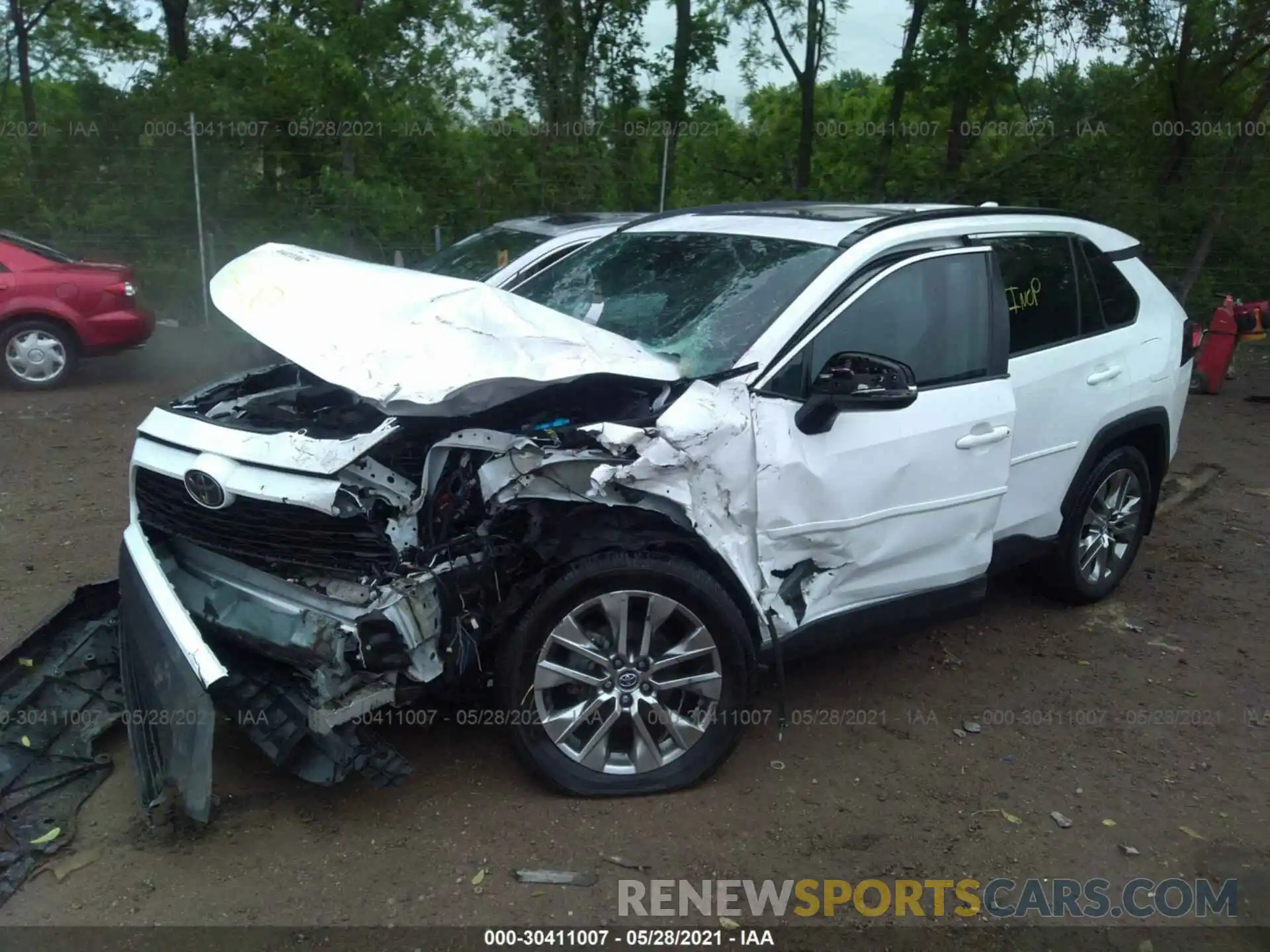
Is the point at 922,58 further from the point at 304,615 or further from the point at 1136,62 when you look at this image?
the point at 304,615

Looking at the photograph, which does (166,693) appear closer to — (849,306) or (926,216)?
(849,306)

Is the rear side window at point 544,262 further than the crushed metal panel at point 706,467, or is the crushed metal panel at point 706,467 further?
the rear side window at point 544,262

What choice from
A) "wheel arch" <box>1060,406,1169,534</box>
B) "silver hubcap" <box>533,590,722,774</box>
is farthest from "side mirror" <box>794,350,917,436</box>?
"wheel arch" <box>1060,406,1169,534</box>

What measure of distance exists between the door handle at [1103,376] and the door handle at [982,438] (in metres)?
0.81

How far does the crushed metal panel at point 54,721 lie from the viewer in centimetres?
338

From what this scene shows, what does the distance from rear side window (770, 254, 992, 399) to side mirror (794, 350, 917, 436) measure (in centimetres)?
17

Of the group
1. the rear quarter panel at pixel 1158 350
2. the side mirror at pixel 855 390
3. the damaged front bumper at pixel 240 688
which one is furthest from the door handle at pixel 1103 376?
the damaged front bumper at pixel 240 688

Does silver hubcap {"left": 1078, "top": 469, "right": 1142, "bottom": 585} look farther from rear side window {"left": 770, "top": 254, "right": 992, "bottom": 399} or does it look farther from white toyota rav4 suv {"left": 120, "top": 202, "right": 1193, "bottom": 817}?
rear side window {"left": 770, "top": 254, "right": 992, "bottom": 399}

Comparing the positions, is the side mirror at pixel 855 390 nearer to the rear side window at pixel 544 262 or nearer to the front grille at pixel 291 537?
the front grille at pixel 291 537

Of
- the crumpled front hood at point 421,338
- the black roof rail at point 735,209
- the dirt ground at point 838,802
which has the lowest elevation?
the dirt ground at point 838,802

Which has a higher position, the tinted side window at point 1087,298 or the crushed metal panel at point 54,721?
the tinted side window at point 1087,298

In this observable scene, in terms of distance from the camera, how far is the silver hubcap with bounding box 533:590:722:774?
3572 mm

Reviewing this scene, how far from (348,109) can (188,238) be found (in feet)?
7.73

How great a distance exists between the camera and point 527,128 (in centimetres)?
1363
